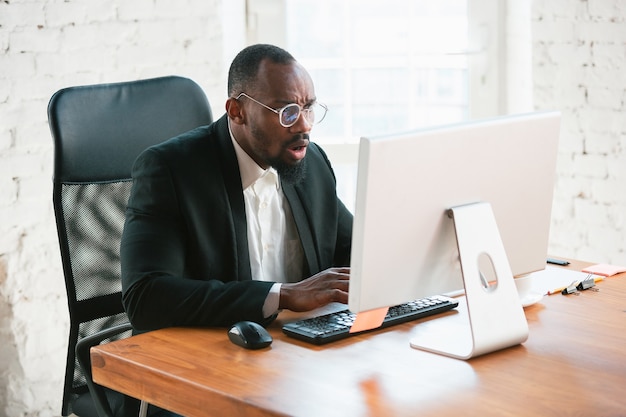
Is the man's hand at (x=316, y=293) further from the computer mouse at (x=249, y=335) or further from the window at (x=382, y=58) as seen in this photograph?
the window at (x=382, y=58)

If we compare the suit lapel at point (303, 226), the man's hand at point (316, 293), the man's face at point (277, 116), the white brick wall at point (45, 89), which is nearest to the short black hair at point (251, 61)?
the man's face at point (277, 116)

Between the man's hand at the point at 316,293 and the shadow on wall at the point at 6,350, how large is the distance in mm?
1583

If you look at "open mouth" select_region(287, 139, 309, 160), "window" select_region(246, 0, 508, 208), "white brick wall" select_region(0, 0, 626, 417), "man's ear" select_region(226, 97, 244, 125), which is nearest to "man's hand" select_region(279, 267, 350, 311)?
"open mouth" select_region(287, 139, 309, 160)

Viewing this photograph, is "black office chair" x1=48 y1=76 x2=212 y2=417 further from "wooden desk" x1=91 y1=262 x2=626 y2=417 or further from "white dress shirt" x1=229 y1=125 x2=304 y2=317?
"wooden desk" x1=91 y1=262 x2=626 y2=417

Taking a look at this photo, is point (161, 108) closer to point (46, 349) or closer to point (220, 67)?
point (220, 67)

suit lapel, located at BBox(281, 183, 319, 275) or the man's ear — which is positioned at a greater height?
the man's ear

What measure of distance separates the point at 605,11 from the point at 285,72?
1.52m

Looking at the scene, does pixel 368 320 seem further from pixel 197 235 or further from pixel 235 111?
pixel 235 111

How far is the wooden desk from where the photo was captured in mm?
1344

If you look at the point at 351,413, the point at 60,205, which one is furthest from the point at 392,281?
the point at 60,205

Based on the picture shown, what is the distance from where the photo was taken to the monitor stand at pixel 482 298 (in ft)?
5.13

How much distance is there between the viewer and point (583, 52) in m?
3.15

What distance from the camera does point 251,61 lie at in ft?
6.93

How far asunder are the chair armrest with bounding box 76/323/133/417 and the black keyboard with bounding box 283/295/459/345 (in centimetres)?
50
